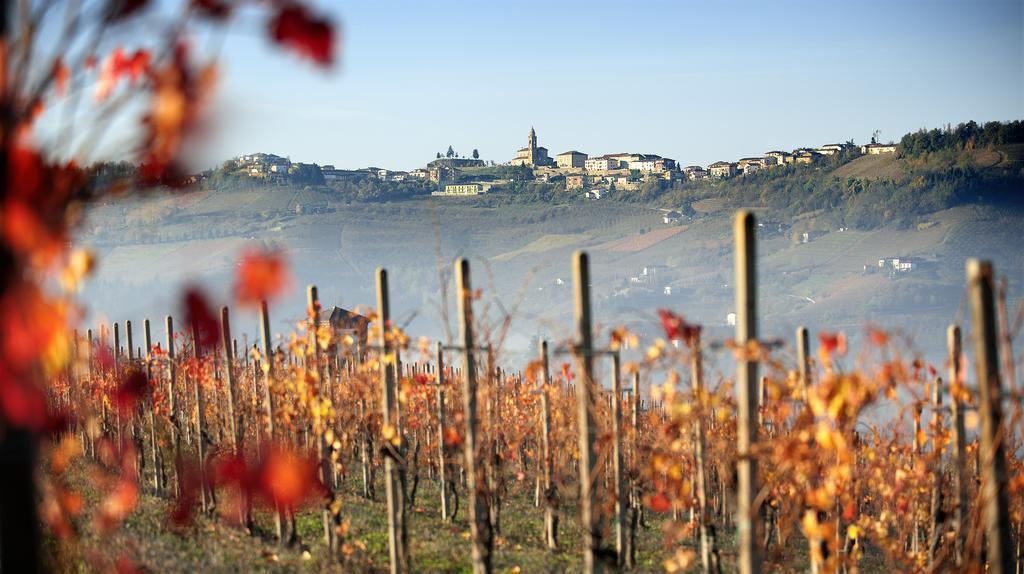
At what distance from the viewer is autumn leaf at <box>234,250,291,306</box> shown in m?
2.21

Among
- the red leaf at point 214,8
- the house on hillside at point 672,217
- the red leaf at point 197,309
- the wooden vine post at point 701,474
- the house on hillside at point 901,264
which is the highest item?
the red leaf at point 214,8

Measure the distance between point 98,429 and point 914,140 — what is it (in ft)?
554

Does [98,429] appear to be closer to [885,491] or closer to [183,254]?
[885,491]

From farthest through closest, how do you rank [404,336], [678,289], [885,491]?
[678,289], [885,491], [404,336]

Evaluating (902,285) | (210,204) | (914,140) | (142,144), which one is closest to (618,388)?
(142,144)

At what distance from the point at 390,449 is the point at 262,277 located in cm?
536

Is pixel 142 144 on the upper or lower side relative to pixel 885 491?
upper

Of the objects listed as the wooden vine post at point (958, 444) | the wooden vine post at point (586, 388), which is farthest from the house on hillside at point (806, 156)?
the wooden vine post at point (586, 388)

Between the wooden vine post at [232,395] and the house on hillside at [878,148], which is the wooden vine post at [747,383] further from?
the house on hillside at [878,148]

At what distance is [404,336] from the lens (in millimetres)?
8164

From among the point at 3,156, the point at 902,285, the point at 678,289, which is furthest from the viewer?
the point at 678,289

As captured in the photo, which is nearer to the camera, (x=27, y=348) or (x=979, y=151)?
(x=27, y=348)

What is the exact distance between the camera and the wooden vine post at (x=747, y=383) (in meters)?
4.63

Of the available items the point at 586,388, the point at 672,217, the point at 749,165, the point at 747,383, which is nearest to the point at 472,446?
the point at 586,388
